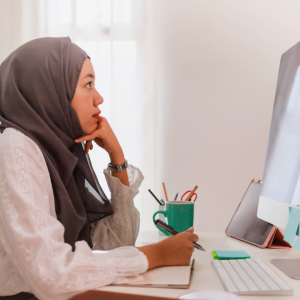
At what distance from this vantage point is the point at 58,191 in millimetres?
739

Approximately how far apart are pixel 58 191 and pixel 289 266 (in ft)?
1.96

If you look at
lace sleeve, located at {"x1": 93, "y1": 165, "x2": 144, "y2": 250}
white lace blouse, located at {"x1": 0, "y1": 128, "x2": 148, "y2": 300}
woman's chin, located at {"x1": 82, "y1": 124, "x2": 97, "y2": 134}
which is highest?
woman's chin, located at {"x1": 82, "y1": 124, "x2": 97, "y2": 134}

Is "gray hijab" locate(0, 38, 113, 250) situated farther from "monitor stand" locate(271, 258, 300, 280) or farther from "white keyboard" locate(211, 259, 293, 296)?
"monitor stand" locate(271, 258, 300, 280)

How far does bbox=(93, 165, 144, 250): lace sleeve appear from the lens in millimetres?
969

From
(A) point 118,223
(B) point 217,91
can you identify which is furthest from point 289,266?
(B) point 217,91

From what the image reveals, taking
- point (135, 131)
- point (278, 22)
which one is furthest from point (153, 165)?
point (278, 22)

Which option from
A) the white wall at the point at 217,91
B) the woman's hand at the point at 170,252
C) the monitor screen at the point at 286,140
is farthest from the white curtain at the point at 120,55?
the woman's hand at the point at 170,252

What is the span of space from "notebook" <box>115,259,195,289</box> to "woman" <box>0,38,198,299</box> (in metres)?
0.02

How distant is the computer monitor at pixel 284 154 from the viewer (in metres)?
0.70

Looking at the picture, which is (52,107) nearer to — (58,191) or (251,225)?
(58,191)

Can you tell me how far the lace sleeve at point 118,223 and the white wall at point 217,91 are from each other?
592 mm

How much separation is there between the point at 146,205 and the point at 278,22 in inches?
47.8

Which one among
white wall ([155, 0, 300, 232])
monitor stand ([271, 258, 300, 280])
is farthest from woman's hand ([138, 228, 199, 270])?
white wall ([155, 0, 300, 232])

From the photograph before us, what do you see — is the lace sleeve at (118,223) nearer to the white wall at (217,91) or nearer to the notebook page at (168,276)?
the notebook page at (168,276)
